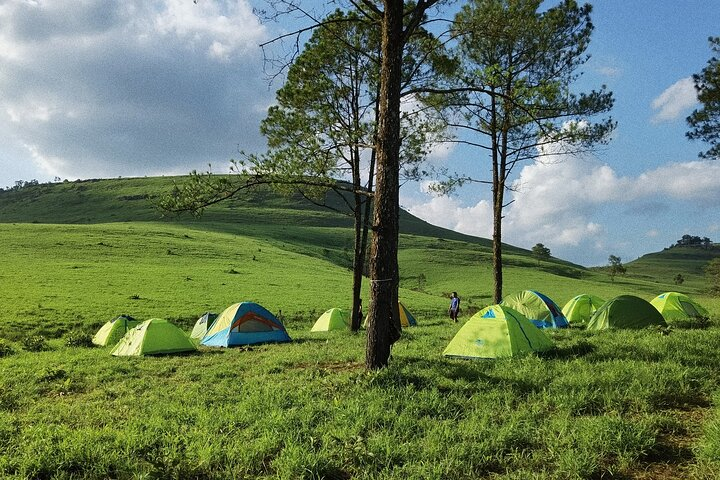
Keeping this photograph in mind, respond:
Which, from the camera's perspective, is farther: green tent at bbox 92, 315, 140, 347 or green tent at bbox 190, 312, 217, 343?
green tent at bbox 190, 312, 217, 343

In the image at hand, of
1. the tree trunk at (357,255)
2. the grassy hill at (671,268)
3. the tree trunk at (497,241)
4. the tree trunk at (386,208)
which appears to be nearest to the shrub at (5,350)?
the tree trunk at (357,255)

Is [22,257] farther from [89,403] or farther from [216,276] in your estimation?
[89,403]

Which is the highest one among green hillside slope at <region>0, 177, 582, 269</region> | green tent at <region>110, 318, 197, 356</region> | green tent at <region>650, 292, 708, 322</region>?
green hillside slope at <region>0, 177, 582, 269</region>

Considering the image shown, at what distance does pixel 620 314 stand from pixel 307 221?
11304 centimetres

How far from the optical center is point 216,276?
151 ft

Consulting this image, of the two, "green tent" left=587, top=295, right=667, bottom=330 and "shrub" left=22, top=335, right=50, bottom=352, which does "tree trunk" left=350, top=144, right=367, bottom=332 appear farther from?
"shrub" left=22, top=335, right=50, bottom=352

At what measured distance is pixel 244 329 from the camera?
59.4 feet

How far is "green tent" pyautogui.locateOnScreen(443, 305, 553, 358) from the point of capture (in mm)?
10805

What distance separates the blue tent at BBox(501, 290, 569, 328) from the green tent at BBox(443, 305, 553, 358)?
312 inches

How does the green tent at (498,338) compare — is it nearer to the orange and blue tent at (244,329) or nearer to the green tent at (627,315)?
the green tent at (627,315)

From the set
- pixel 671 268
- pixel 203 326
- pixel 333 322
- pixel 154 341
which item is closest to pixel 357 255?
pixel 333 322

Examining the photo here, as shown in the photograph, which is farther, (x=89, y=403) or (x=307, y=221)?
(x=307, y=221)

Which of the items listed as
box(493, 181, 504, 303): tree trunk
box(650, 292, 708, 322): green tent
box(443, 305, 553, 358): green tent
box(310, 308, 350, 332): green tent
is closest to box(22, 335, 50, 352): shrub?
box(310, 308, 350, 332): green tent

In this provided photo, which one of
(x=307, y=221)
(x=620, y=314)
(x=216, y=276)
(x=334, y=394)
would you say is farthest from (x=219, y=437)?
(x=307, y=221)
